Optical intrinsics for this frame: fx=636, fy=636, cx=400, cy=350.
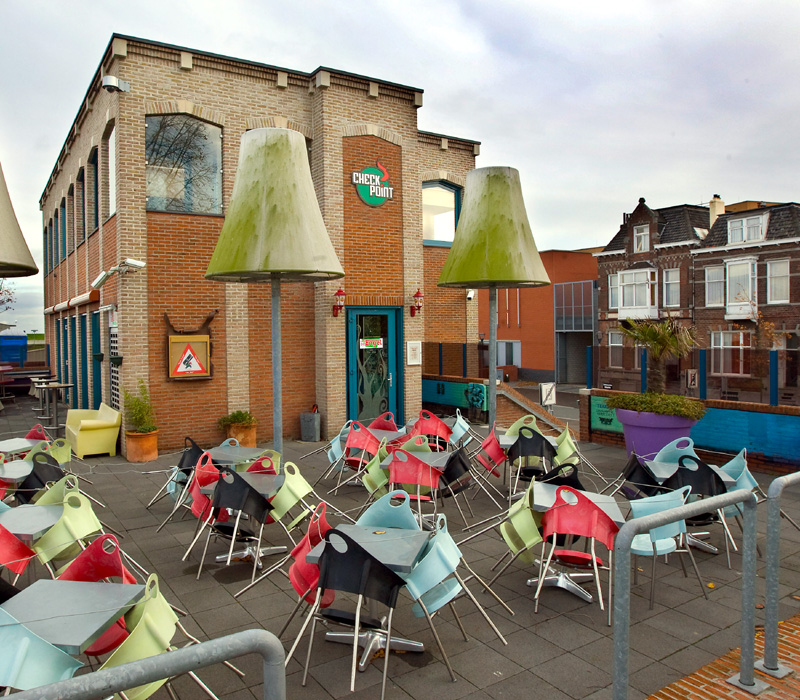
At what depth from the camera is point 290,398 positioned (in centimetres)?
1318

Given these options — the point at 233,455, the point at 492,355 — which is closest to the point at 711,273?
the point at 492,355

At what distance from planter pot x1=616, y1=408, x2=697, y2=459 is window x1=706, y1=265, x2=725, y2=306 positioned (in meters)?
26.0

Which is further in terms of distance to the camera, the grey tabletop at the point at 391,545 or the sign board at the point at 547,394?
the sign board at the point at 547,394

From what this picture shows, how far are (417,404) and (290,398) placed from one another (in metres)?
2.88

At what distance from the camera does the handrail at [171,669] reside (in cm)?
169

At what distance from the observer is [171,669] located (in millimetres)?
1851

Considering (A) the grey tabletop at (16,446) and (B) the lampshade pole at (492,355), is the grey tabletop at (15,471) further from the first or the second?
(B) the lampshade pole at (492,355)

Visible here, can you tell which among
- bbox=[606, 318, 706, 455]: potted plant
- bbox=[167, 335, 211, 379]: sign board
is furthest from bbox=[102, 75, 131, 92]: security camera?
bbox=[606, 318, 706, 455]: potted plant

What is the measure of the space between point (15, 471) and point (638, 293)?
34891mm

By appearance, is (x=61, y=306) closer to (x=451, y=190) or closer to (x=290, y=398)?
(x=290, y=398)

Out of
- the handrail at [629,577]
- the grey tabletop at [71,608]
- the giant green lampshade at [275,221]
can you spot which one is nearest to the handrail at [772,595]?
the handrail at [629,577]

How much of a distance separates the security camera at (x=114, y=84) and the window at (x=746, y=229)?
29.6 m

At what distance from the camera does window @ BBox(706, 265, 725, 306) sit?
3219 cm

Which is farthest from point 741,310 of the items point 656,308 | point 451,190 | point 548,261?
point 451,190
